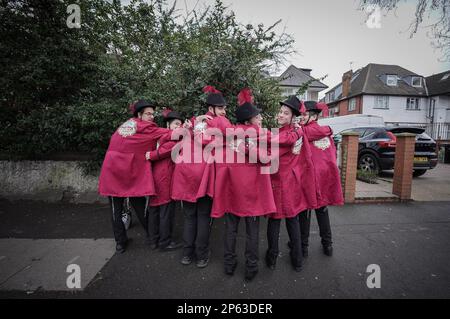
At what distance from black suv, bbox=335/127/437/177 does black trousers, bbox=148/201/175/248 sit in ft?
25.0

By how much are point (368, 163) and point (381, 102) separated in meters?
23.3

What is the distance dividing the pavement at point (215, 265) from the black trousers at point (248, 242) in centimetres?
19

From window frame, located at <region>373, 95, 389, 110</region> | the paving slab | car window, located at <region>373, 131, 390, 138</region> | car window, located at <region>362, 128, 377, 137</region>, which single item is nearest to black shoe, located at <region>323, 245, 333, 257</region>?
the paving slab

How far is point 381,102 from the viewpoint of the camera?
25938 millimetres

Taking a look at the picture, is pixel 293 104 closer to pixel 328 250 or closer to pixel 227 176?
pixel 227 176

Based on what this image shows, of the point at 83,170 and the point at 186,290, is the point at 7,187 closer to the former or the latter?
the point at 83,170

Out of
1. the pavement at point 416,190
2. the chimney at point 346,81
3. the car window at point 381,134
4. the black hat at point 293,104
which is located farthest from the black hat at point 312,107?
the chimney at point 346,81

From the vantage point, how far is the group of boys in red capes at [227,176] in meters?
2.49

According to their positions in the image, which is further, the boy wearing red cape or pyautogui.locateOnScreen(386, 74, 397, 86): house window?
pyautogui.locateOnScreen(386, 74, 397, 86): house window

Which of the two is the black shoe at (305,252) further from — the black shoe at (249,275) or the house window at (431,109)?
the house window at (431,109)

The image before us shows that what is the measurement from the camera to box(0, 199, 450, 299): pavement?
2342mm

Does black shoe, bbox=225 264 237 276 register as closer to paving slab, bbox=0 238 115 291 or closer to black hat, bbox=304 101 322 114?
paving slab, bbox=0 238 115 291

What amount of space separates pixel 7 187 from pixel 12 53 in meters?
3.14

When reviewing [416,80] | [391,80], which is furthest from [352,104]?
[416,80]
